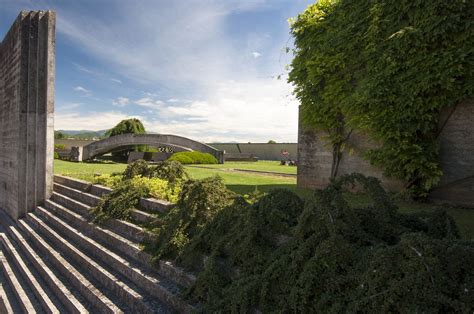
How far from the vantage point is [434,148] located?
6.29 metres

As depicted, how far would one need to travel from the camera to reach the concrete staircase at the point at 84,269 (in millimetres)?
3775

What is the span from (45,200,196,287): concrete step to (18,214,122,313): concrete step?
0.59 meters

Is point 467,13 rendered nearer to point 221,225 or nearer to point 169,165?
point 221,225

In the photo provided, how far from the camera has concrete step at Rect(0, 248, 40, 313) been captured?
4.77 metres

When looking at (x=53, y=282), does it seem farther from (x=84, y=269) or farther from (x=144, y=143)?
(x=144, y=143)

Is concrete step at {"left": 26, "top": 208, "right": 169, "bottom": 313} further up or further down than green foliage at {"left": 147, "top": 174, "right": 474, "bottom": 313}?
further down

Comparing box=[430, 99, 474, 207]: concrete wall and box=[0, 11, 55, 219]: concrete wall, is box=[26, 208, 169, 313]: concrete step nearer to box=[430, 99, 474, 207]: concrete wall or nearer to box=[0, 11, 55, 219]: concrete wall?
box=[0, 11, 55, 219]: concrete wall

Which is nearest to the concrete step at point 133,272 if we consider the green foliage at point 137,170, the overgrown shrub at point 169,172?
the green foliage at point 137,170

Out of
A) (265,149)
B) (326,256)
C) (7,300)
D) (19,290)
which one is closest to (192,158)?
(265,149)

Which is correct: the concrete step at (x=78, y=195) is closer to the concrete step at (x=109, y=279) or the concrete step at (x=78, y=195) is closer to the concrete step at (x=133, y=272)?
the concrete step at (x=133, y=272)

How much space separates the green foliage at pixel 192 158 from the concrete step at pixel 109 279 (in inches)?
531

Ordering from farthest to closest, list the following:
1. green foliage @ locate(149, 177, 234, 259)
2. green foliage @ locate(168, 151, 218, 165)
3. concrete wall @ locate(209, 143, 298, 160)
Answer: concrete wall @ locate(209, 143, 298, 160) → green foliage @ locate(168, 151, 218, 165) → green foliage @ locate(149, 177, 234, 259)

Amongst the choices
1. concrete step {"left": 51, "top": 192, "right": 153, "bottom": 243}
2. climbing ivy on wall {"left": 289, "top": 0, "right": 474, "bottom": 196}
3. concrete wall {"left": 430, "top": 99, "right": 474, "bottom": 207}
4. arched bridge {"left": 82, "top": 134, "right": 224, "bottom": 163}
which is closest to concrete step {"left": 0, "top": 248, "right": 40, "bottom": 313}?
concrete step {"left": 51, "top": 192, "right": 153, "bottom": 243}

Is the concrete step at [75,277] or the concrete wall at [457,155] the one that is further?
the concrete wall at [457,155]
